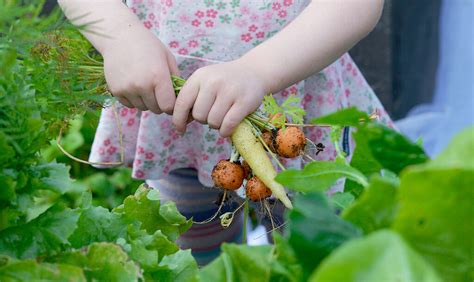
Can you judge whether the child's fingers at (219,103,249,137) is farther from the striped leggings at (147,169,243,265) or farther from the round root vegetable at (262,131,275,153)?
the striped leggings at (147,169,243,265)

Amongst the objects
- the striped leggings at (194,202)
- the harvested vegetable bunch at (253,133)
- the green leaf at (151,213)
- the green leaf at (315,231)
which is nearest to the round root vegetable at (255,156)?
the harvested vegetable bunch at (253,133)

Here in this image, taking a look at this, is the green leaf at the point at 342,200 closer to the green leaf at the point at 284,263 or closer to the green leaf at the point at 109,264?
the green leaf at the point at 284,263

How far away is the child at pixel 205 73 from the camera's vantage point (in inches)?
37.8

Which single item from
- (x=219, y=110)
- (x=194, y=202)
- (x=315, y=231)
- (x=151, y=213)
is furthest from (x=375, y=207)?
(x=194, y=202)

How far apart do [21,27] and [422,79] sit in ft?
7.37

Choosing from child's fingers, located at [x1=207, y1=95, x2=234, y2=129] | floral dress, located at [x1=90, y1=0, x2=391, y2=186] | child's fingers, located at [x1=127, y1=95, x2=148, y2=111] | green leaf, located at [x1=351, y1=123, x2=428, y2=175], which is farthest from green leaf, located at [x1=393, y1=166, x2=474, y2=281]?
floral dress, located at [x1=90, y1=0, x2=391, y2=186]

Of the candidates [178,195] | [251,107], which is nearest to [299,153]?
[251,107]

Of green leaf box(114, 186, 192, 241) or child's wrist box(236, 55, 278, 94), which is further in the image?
child's wrist box(236, 55, 278, 94)

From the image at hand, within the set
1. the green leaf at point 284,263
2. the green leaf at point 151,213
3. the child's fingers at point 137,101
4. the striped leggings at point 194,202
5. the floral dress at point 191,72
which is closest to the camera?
the green leaf at point 284,263

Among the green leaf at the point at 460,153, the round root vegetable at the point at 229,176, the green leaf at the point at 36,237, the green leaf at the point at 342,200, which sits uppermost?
the green leaf at the point at 460,153

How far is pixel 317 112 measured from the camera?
4.74ft

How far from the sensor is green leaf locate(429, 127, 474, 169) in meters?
0.42

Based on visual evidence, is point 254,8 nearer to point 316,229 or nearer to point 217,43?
point 217,43

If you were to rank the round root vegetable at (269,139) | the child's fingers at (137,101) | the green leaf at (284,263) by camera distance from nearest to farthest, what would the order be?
the green leaf at (284,263), the round root vegetable at (269,139), the child's fingers at (137,101)
